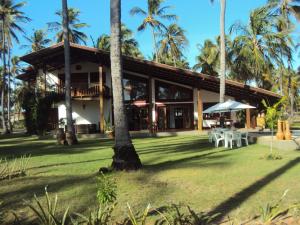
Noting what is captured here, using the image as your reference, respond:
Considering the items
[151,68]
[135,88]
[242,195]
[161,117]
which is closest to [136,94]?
[135,88]

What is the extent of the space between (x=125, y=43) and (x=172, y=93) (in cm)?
1807

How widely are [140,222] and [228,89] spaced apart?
24085mm

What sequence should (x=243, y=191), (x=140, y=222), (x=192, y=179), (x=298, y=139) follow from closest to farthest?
1. (x=140, y=222)
2. (x=243, y=191)
3. (x=192, y=179)
4. (x=298, y=139)

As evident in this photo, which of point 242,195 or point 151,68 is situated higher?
point 151,68

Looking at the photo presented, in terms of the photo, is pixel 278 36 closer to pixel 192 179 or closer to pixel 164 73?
pixel 164 73

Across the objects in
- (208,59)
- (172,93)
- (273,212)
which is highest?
(208,59)

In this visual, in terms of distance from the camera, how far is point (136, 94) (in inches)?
1213

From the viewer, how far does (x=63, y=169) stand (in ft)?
35.7

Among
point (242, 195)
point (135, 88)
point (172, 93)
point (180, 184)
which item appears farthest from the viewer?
point (135, 88)

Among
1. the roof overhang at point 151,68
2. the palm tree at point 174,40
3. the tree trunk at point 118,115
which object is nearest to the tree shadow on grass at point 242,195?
the tree trunk at point 118,115

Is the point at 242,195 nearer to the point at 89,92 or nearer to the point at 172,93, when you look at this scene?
the point at 89,92

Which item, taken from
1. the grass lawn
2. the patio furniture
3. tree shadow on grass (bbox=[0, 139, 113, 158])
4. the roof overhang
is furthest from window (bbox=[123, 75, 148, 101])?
the grass lawn

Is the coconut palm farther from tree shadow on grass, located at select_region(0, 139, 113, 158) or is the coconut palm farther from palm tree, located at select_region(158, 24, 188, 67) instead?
tree shadow on grass, located at select_region(0, 139, 113, 158)

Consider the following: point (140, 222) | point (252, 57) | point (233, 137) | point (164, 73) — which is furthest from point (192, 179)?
point (252, 57)
